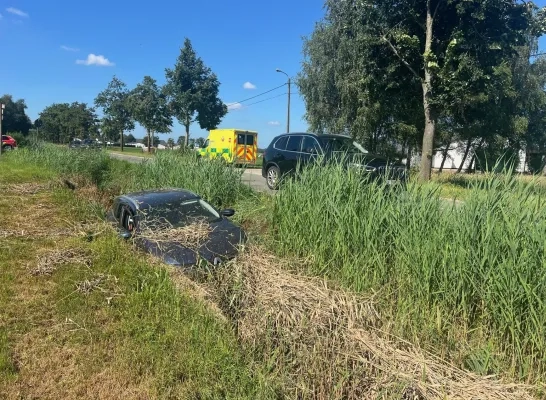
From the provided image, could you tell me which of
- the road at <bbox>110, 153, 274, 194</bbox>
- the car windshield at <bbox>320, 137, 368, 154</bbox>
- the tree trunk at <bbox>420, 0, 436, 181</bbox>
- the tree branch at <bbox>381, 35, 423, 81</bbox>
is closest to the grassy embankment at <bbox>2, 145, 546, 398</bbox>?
the road at <bbox>110, 153, 274, 194</bbox>

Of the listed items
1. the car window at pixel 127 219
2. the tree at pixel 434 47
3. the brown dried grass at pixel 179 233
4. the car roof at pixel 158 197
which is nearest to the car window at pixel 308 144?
the tree at pixel 434 47

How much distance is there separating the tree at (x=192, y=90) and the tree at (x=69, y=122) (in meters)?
31.2

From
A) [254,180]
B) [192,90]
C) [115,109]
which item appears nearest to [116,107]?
[115,109]

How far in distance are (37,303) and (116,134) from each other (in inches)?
2284

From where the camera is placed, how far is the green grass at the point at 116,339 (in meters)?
2.91

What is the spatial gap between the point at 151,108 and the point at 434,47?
33.2m

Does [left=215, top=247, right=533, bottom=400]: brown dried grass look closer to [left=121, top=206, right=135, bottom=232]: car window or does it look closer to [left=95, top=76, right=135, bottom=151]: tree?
[left=121, top=206, right=135, bottom=232]: car window

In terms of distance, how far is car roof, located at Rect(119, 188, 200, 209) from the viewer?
6.35m

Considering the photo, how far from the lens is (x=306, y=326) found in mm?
3062

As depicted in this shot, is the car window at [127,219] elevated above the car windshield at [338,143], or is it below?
below

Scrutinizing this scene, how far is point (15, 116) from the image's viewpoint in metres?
75.0

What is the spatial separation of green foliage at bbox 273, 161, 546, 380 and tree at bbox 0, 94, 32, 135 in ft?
260

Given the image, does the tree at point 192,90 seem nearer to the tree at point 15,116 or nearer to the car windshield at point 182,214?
the car windshield at point 182,214

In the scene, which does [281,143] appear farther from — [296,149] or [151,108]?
[151,108]
